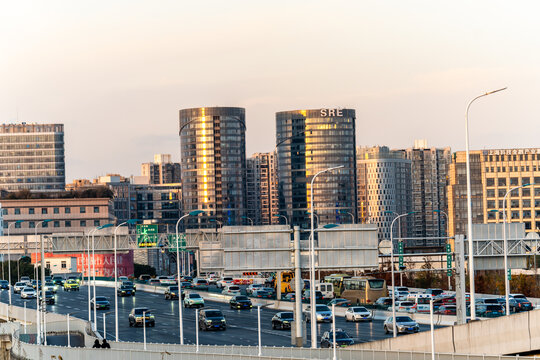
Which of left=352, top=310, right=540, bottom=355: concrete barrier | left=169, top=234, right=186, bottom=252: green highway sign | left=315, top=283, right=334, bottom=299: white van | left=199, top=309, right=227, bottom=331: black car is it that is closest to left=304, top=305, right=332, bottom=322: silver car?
left=199, top=309, right=227, bottom=331: black car

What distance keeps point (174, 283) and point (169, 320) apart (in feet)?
182

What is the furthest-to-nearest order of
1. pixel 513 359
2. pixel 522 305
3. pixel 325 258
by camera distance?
pixel 522 305, pixel 325 258, pixel 513 359

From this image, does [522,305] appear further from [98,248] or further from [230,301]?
[98,248]

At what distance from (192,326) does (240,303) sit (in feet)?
67.5

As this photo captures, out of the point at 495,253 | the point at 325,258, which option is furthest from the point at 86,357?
the point at 495,253

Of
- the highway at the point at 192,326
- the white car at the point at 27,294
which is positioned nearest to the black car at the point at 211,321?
the highway at the point at 192,326

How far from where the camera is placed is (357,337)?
80.2 metres

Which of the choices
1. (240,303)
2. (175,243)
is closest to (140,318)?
(175,243)

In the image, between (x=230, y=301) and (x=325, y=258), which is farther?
(x=230, y=301)

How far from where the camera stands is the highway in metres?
82.3

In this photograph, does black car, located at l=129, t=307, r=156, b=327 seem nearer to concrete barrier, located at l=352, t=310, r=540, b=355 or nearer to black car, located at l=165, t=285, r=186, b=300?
black car, located at l=165, t=285, r=186, b=300

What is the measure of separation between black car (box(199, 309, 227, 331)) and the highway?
84 cm

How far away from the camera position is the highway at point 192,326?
82.3 meters

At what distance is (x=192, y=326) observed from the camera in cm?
9762
